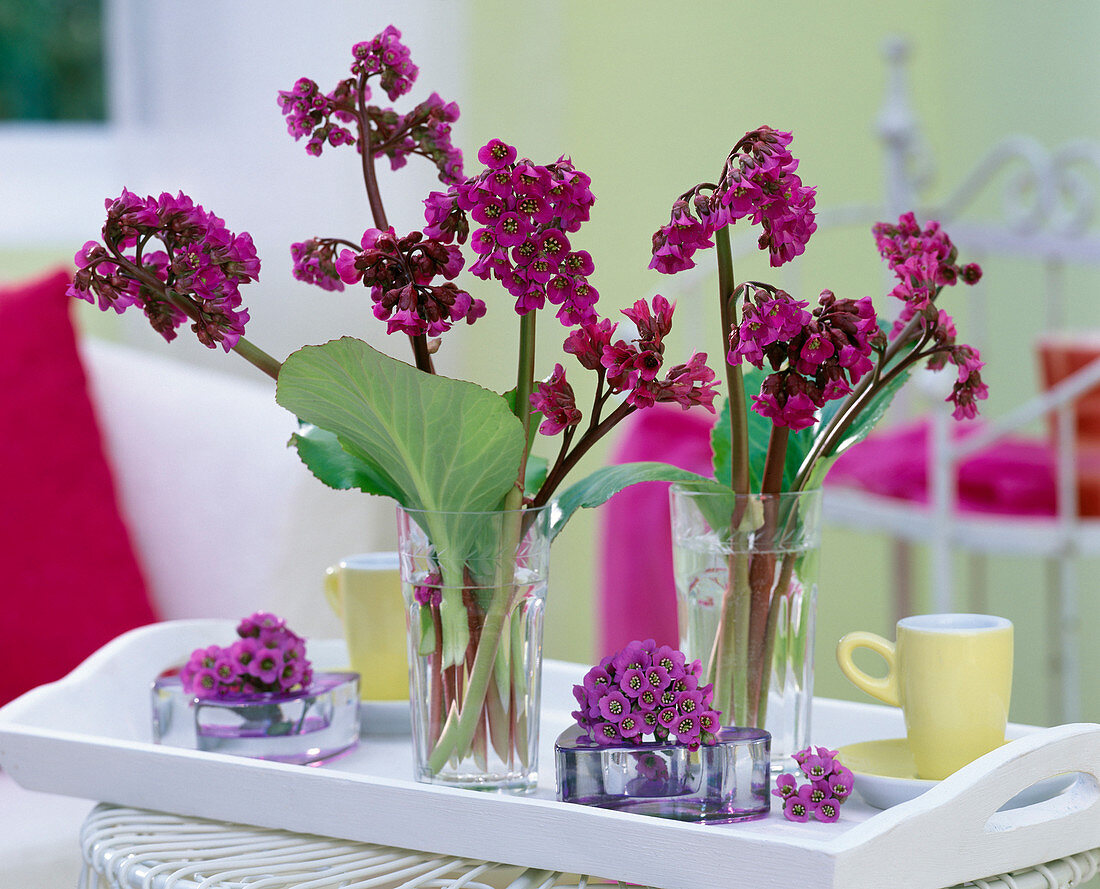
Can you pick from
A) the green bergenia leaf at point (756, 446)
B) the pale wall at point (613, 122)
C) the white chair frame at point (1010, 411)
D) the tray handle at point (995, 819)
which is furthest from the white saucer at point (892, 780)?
the pale wall at point (613, 122)

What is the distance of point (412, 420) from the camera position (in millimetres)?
617

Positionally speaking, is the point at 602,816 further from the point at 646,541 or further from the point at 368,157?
the point at 646,541

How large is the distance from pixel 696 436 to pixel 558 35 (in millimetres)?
611

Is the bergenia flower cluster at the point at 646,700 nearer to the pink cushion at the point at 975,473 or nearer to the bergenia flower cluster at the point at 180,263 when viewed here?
the bergenia flower cluster at the point at 180,263

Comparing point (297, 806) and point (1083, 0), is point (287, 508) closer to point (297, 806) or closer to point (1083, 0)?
point (297, 806)

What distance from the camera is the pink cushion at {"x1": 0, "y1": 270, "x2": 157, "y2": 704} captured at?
4.23ft

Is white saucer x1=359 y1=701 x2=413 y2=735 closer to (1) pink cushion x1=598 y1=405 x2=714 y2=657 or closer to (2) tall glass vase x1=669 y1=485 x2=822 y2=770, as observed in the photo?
(2) tall glass vase x1=669 y1=485 x2=822 y2=770

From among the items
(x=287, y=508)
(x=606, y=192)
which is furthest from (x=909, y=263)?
(x=606, y=192)

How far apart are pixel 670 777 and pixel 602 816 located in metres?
0.05

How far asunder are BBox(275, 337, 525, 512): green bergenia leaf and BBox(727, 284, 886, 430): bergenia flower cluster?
111 millimetres

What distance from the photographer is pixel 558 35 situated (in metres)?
1.93

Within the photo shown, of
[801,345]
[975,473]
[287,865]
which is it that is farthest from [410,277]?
[975,473]

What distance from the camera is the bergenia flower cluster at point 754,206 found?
0.57 meters

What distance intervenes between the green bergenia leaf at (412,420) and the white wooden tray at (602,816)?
0.14 m
